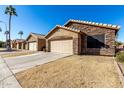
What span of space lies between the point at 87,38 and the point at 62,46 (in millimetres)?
3588

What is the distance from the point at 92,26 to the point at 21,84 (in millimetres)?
11472

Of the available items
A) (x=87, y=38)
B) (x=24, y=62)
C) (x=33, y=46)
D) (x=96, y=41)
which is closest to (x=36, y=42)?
(x=33, y=46)

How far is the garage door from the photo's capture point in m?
14.2

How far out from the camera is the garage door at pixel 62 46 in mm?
14180

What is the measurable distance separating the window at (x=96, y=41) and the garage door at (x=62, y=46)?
2.24 m

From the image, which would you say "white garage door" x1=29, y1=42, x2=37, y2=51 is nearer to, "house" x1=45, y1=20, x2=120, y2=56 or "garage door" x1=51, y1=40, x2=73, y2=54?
"garage door" x1=51, y1=40, x2=73, y2=54

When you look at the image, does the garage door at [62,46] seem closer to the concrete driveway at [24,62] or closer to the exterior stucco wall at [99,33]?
the exterior stucco wall at [99,33]

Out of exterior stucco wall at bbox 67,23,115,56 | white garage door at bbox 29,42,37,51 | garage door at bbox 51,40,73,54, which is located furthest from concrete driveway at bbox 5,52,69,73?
white garage door at bbox 29,42,37,51

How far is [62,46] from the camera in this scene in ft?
50.4

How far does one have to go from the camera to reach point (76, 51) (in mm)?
13367

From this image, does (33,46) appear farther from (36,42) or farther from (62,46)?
(62,46)

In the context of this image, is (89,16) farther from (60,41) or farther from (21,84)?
(21,84)

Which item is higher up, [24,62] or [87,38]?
[87,38]

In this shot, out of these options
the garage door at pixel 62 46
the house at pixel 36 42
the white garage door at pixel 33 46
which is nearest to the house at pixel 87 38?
the garage door at pixel 62 46
